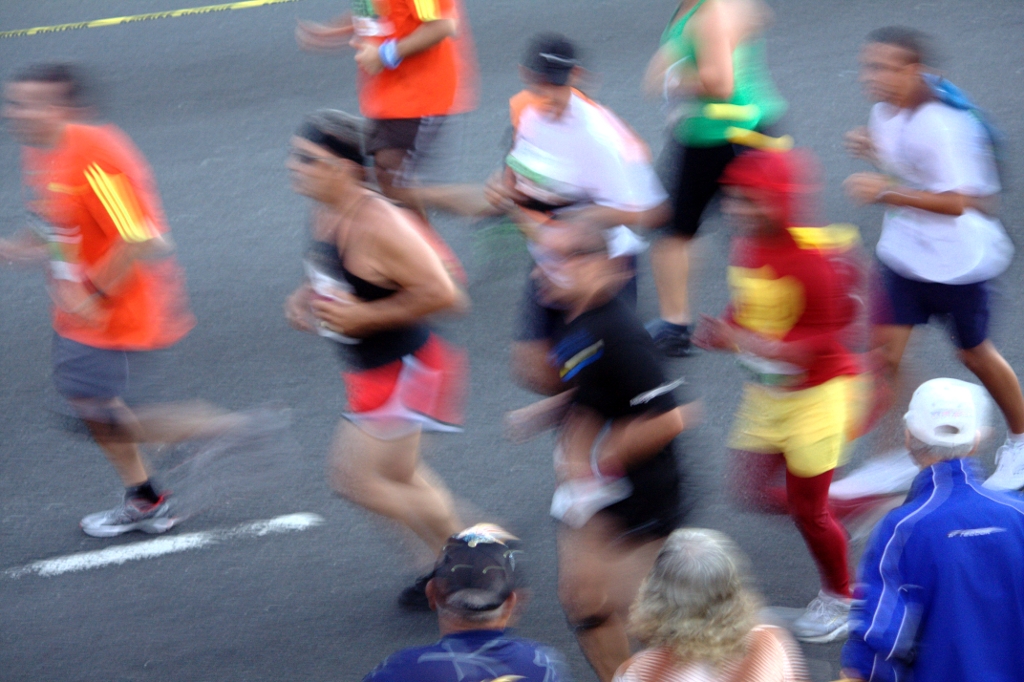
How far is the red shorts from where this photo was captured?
465 cm

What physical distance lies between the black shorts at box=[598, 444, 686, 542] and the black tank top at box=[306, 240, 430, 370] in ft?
3.43

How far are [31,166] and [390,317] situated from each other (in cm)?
197

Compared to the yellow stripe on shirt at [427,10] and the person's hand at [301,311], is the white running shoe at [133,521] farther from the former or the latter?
the yellow stripe on shirt at [427,10]

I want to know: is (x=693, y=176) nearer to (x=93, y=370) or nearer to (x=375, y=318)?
(x=375, y=318)

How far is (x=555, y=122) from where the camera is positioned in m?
5.75

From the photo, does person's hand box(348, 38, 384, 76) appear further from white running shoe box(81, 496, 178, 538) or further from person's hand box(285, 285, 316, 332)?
white running shoe box(81, 496, 178, 538)

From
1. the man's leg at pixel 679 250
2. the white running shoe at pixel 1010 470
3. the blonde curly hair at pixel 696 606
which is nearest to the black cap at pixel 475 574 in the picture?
the blonde curly hair at pixel 696 606

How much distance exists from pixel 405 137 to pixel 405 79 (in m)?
0.32

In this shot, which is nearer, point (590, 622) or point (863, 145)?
point (590, 622)

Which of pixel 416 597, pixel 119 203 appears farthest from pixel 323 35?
pixel 416 597

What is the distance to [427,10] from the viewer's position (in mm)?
6875

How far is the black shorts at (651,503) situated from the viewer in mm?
4066

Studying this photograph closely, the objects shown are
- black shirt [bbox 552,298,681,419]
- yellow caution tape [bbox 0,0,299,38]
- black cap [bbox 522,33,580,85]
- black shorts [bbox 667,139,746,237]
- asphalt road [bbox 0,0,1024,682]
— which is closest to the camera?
black shirt [bbox 552,298,681,419]

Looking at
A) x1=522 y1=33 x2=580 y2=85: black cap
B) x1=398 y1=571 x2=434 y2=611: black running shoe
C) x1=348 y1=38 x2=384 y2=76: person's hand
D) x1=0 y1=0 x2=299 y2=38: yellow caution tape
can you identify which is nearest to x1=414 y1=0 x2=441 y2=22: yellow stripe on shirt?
x1=348 y1=38 x2=384 y2=76: person's hand
